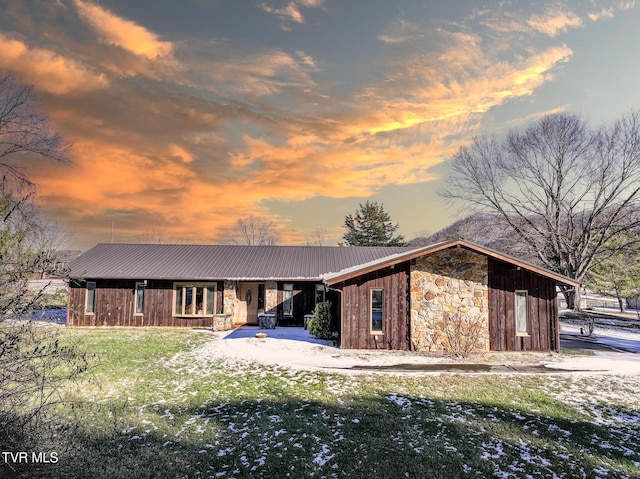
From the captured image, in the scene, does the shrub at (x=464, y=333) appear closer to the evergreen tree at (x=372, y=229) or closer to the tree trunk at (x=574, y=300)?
the tree trunk at (x=574, y=300)

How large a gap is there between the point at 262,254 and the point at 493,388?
18332 millimetres

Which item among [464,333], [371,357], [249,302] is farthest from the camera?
[249,302]

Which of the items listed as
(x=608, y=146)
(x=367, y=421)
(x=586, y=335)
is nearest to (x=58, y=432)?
(x=367, y=421)

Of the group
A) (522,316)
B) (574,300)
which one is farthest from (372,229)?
(522,316)

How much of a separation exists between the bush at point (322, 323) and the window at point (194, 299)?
24.7ft

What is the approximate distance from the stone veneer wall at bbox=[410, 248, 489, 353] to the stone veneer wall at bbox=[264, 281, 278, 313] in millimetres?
9717

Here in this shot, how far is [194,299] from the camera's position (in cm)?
2150

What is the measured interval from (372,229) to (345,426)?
40002 mm

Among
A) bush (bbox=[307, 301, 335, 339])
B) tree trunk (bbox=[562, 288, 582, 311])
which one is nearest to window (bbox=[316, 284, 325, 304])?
bush (bbox=[307, 301, 335, 339])

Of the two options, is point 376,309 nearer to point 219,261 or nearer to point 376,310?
point 376,310

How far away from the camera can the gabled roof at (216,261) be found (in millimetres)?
21406

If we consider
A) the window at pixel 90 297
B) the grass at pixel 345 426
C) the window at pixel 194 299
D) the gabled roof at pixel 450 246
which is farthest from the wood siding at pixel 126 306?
the gabled roof at pixel 450 246

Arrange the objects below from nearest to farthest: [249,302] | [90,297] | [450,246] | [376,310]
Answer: [450,246]
[376,310]
[90,297]
[249,302]

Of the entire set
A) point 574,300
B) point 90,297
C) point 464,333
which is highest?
point 90,297
